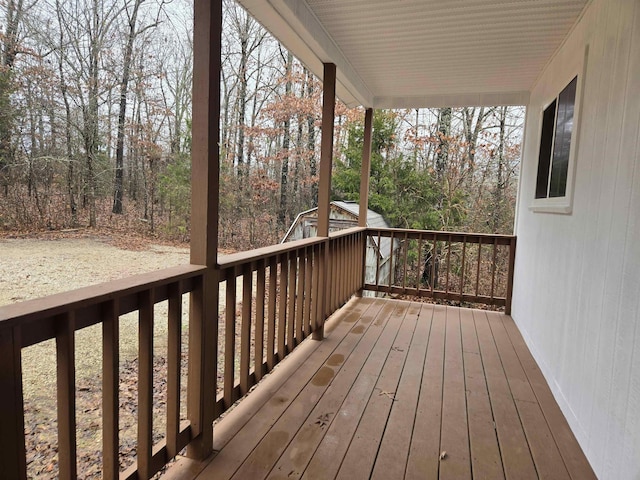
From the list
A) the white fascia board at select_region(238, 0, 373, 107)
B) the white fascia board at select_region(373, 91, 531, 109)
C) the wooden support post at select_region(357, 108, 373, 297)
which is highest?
the white fascia board at select_region(373, 91, 531, 109)

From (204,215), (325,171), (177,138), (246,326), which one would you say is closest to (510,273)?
(325,171)

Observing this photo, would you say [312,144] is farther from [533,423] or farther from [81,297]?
[81,297]

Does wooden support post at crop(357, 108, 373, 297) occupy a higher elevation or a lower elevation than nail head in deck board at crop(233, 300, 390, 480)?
higher

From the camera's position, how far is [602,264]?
1.94 meters

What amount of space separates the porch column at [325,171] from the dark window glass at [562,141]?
1.85 metres

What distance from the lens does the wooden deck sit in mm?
1834

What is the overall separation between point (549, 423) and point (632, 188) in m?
1.47

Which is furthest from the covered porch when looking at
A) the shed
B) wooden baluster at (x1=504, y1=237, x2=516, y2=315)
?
the shed

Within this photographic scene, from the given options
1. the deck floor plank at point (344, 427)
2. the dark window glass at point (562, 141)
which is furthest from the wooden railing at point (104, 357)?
the dark window glass at point (562, 141)

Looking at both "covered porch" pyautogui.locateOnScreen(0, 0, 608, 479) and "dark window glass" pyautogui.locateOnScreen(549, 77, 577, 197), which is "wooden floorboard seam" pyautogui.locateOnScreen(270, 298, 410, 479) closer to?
"covered porch" pyautogui.locateOnScreen(0, 0, 608, 479)

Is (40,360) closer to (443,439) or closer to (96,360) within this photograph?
(96,360)

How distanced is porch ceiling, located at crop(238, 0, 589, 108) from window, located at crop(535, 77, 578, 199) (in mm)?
501

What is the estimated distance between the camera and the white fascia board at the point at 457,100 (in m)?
4.59

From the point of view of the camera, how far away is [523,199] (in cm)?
450
